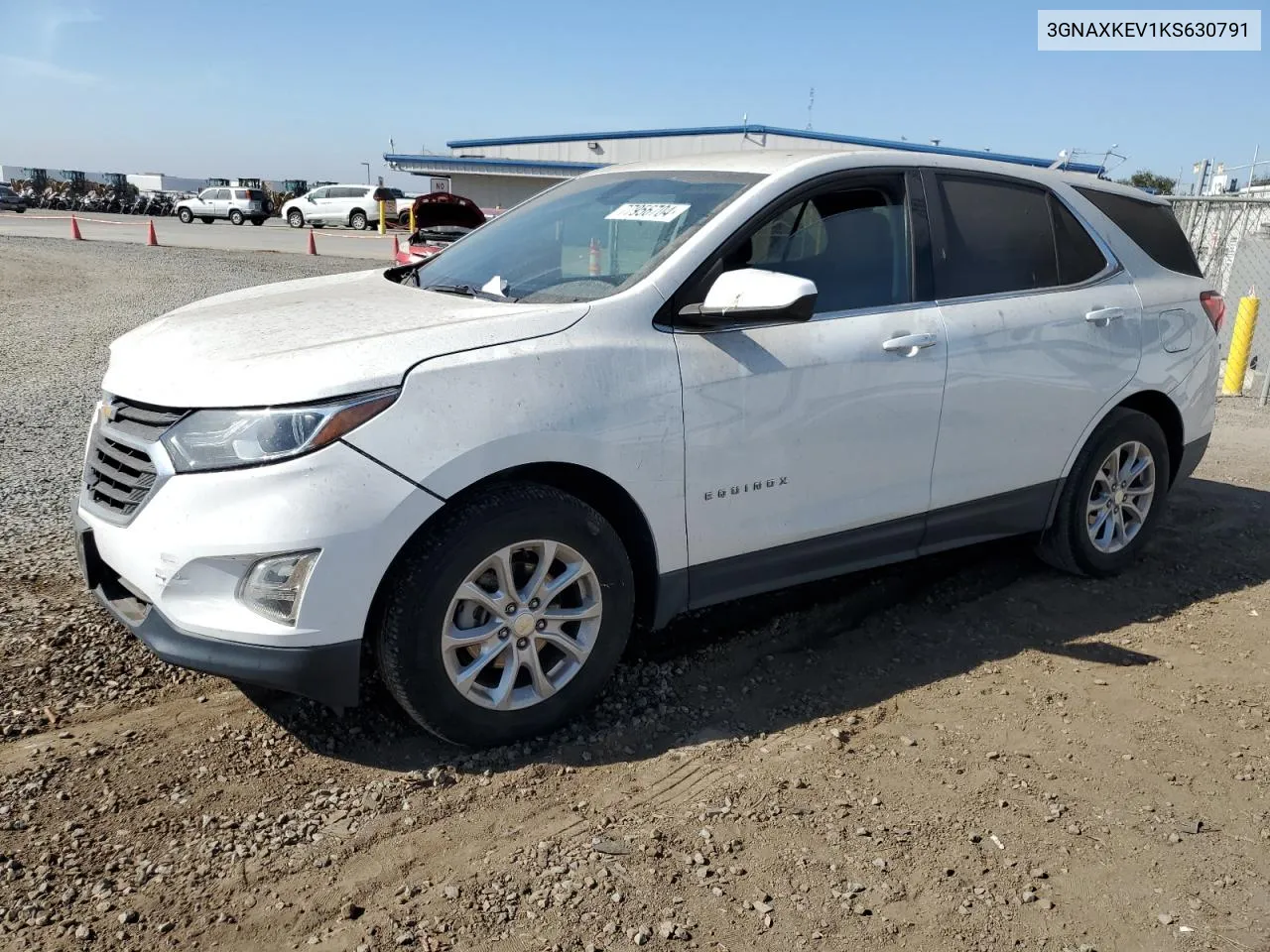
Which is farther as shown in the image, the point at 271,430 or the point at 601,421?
the point at 601,421

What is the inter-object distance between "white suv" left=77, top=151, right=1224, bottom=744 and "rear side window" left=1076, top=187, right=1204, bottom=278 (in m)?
0.17

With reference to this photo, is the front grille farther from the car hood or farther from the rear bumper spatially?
the rear bumper

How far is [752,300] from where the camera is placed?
10.7 ft

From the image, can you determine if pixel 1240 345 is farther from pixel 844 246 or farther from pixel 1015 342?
pixel 844 246

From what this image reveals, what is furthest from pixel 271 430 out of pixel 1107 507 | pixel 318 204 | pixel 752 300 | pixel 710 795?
pixel 318 204

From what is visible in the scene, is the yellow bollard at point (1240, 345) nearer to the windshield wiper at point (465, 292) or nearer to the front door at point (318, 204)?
the windshield wiper at point (465, 292)

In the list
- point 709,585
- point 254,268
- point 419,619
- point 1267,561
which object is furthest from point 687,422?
point 254,268

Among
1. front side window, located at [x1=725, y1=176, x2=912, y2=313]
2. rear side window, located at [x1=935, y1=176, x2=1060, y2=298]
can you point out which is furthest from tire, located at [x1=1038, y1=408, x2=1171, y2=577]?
front side window, located at [x1=725, y1=176, x2=912, y2=313]

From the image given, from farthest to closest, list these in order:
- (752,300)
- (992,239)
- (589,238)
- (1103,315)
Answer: (1103,315)
(992,239)
(589,238)
(752,300)

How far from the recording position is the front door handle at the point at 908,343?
3791 millimetres

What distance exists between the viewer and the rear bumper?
2818mm

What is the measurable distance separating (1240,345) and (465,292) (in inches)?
368

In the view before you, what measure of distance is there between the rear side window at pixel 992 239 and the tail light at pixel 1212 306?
1.09 meters

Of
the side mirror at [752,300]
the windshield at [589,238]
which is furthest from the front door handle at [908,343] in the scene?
the windshield at [589,238]
